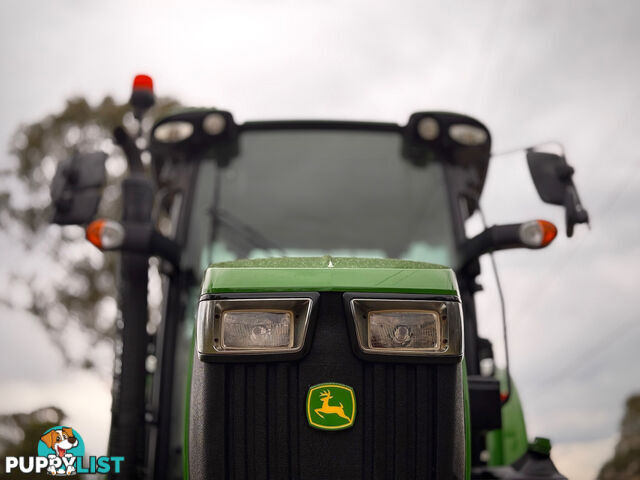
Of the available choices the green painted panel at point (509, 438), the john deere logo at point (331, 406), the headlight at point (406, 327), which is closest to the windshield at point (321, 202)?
the green painted panel at point (509, 438)

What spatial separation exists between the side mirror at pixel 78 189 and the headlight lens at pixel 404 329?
4.24 feet

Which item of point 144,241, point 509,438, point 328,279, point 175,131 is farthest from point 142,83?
point 509,438

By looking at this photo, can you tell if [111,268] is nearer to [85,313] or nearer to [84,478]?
[85,313]

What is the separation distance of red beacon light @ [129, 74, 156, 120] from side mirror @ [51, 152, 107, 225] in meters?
0.59

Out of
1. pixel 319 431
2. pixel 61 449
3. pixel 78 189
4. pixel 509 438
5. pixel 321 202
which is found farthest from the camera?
pixel 509 438

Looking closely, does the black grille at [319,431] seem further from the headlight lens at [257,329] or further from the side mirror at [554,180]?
the side mirror at [554,180]

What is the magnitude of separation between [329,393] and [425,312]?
0.37 m

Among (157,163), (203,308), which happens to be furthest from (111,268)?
(203,308)

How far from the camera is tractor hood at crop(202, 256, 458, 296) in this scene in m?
2.19

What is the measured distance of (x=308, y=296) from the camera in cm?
216

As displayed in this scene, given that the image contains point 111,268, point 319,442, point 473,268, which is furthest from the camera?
Answer: point 111,268

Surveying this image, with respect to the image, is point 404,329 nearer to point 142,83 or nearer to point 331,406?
point 331,406

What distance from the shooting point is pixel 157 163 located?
362 cm

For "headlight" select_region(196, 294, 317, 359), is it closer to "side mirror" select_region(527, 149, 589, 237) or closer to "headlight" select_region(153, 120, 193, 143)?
"side mirror" select_region(527, 149, 589, 237)
